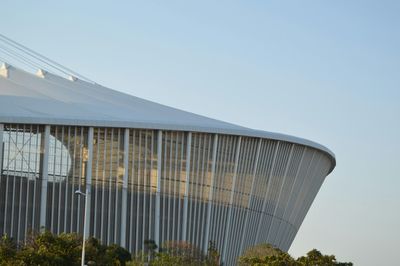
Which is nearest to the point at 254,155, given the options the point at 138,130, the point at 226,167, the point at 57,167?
the point at 226,167

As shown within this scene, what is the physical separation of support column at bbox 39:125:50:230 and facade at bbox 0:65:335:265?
0.06 metres

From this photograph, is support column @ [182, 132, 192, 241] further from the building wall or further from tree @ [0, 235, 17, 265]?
tree @ [0, 235, 17, 265]

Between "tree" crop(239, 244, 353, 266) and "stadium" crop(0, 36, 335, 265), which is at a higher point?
"stadium" crop(0, 36, 335, 265)

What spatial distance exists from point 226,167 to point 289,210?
8.02 m

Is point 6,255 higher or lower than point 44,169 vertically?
lower

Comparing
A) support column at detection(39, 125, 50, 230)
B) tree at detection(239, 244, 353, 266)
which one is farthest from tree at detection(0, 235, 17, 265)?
support column at detection(39, 125, 50, 230)

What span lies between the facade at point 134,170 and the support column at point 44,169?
0.21ft

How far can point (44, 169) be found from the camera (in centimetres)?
6681

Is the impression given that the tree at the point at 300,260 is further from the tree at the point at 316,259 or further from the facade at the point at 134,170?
the facade at the point at 134,170

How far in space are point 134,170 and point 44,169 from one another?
6458 millimetres

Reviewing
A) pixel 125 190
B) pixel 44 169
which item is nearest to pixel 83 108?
pixel 44 169

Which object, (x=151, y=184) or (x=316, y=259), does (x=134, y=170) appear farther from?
(x=316, y=259)

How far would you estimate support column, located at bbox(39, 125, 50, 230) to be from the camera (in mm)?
66562

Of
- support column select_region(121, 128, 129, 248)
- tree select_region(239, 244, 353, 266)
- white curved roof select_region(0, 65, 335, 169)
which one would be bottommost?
tree select_region(239, 244, 353, 266)
